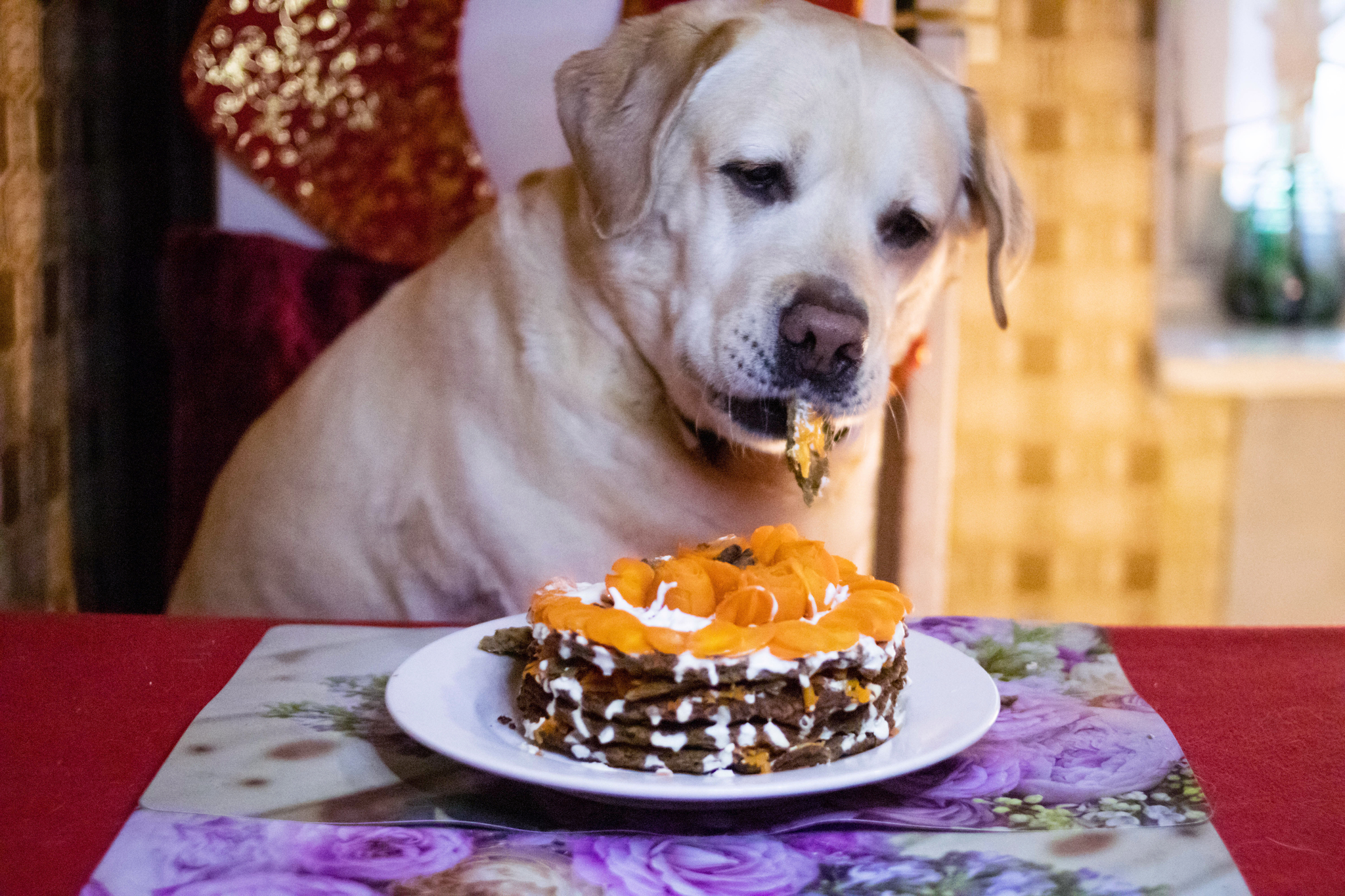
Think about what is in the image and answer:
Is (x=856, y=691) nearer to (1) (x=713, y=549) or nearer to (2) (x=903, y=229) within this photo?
(1) (x=713, y=549)

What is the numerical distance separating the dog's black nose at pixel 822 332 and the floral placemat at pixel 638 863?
25.8 inches

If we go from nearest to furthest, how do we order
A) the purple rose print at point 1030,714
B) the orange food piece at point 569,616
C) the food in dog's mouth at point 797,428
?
the orange food piece at point 569,616, the purple rose print at point 1030,714, the food in dog's mouth at point 797,428

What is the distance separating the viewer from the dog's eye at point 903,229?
1431 mm

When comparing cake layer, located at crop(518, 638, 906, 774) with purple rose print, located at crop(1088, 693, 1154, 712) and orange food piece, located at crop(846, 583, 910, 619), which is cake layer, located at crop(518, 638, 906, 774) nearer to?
orange food piece, located at crop(846, 583, 910, 619)

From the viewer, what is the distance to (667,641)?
646 millimetres

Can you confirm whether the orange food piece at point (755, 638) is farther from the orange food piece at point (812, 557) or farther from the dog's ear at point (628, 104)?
the dog's ear at point (628, 104)

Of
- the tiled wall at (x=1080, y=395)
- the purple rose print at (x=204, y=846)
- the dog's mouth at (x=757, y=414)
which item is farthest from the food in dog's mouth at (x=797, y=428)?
the tiled wall at (x=1080, y=395)

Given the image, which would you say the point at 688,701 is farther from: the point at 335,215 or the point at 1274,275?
the point at 1274,275

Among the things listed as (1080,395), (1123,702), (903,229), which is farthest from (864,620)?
(1080,395)

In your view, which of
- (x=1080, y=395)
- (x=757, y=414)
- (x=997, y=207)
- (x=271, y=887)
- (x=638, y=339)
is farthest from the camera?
(x=1080, y=395)

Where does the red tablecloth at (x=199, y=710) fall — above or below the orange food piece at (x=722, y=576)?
below

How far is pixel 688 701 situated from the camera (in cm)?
66

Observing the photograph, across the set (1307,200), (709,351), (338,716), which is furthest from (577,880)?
(1307,200)

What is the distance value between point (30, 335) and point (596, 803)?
1526 millimetres
